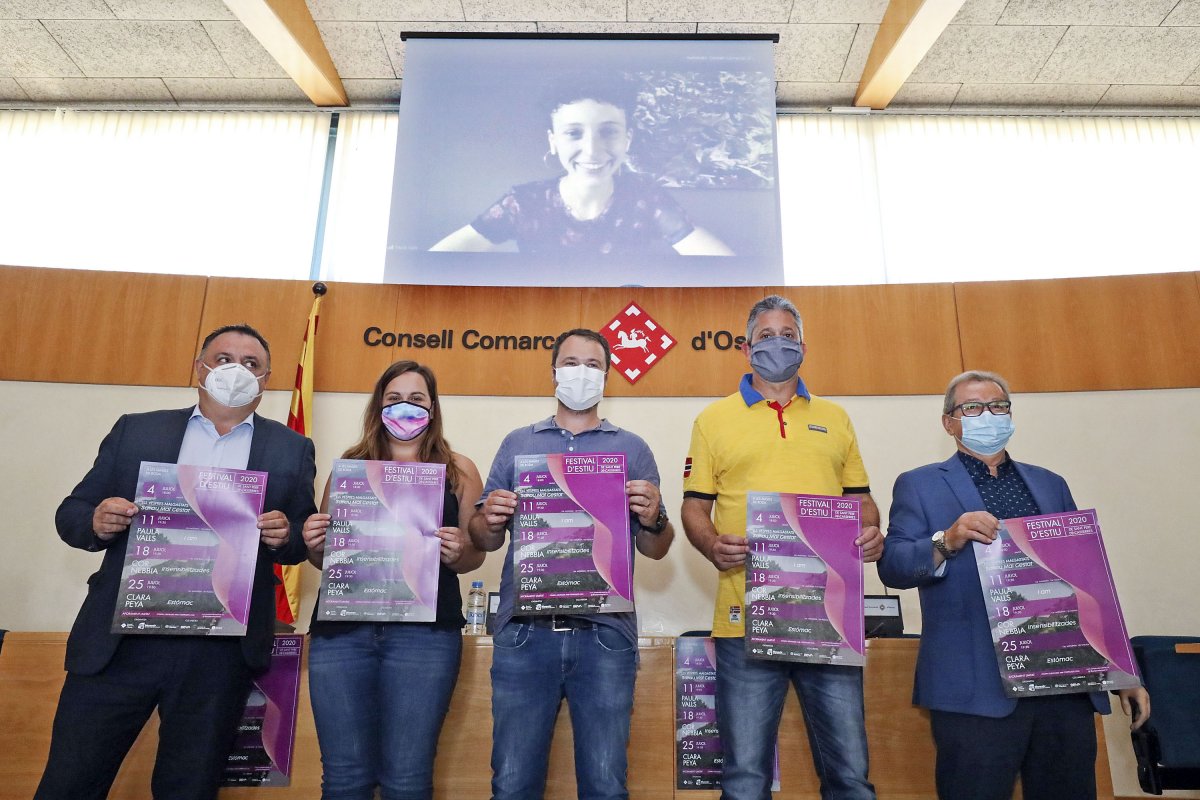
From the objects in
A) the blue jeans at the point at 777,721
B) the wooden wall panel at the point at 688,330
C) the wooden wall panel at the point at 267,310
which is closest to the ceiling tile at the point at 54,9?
the wooden wall panel at the point at 267,310

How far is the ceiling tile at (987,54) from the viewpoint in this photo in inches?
191

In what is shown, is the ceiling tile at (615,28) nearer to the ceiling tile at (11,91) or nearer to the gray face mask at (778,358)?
the gray face mask at (778,358)

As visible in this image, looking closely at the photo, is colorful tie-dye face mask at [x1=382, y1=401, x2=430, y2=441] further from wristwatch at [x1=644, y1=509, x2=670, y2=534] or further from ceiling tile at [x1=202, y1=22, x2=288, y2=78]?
ceiling tile at [x1=202, y1=22, x2=288, y2=78]

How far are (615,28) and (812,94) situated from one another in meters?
1.51

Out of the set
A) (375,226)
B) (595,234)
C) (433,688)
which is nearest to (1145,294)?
(595,234)

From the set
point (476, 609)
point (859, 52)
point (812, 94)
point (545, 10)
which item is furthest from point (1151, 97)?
point (476, 609)

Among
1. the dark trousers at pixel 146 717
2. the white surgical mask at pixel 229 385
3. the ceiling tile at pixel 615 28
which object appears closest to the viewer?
the dark trousers at pixel 146 717

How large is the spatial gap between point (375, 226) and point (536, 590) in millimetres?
4047

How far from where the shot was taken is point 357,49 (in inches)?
199

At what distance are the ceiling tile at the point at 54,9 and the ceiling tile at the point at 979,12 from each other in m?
5.35

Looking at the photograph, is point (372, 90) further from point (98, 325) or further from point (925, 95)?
point (925, 95)

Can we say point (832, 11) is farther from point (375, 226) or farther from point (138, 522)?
point (138, 522)

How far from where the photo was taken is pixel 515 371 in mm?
4141

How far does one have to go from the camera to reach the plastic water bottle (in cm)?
319
